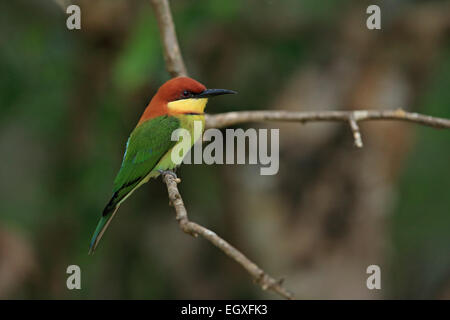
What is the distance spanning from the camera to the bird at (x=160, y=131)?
281cm

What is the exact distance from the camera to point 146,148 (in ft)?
9.59

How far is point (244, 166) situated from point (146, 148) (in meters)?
2.06

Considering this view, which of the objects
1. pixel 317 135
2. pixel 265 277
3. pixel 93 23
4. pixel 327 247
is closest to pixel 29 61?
pixel 93 23

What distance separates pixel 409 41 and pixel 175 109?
2716mm

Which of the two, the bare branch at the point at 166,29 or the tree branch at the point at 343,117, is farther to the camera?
the bare branch at the point at 166,29

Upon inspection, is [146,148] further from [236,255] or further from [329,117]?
[236,255]

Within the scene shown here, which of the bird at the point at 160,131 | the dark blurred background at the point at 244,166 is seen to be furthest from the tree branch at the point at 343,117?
the dark blurred background at the point at 244,166

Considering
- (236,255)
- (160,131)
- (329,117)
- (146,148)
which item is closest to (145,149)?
(146,148)

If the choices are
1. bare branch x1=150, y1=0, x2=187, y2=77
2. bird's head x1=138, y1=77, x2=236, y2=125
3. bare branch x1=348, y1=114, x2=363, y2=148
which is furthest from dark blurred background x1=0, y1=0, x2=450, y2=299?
bare branch x1=348, y1=114, x2=363, y2=148

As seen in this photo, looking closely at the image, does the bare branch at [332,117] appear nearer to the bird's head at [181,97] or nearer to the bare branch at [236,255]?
the bird's head at [181,97]

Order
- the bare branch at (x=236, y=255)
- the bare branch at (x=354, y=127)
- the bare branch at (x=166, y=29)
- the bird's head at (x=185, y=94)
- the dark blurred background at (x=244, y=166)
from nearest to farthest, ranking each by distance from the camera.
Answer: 1. the bare branch at (x=236, y=255)
2. the bare branch at (x=354, y=127)
3. the bird's head at (x=185, y=94)
4. the bare branch at (x=166, y=29)
5. the dark blurred background at (x=244, y=166)

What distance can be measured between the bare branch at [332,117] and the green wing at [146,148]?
0.22 metres

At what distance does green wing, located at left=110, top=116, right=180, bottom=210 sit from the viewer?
2.87 m

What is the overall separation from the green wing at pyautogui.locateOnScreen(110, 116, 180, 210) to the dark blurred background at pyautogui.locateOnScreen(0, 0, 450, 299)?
144 centimetres
